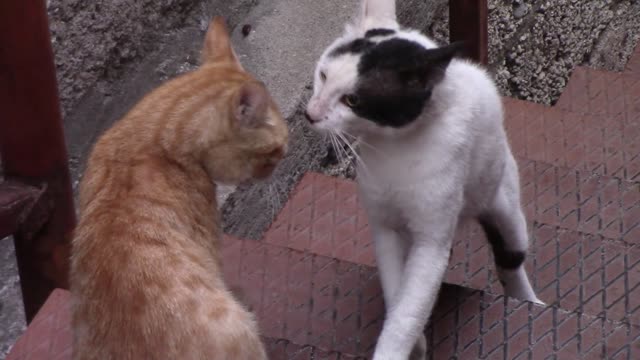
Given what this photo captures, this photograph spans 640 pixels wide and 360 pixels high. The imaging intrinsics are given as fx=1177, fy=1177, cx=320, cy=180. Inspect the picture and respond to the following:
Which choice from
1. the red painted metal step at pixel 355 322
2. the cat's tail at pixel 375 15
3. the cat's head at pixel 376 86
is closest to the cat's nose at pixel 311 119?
the cat's head at pixel 376 86

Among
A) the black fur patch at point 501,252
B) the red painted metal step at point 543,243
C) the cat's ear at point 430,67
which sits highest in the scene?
the cat's ear at point 430,67

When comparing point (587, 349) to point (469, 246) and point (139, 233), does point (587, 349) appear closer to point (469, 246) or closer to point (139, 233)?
point (469, 246)

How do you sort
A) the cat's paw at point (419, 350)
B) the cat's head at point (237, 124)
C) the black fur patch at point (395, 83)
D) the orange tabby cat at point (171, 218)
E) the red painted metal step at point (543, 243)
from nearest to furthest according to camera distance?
the orange tabby cat at point (171, 218), the black fur patch at point (395, 83), the cat's head at point (237, 124), the cat's paw at point (419, 350), the red painted metal step at point (543, 243)

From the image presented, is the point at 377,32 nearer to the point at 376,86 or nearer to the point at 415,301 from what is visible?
the point at 376,86

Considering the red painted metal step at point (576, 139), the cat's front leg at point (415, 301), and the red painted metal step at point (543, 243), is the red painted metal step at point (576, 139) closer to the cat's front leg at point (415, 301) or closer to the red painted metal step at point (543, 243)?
the red painted metal step at point (543, 243)

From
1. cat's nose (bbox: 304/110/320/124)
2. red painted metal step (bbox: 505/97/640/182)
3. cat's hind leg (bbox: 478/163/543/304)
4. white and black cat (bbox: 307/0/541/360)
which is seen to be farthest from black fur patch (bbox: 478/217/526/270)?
red painted metal step (bbox: 505/97/640/182)

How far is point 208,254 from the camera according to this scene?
212cm

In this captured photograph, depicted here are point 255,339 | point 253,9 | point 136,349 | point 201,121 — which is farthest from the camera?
point 253,9

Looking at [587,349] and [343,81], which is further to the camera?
[587,349]

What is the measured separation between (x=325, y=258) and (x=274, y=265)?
0.11 m

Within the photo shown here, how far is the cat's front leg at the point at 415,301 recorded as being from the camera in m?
2.13

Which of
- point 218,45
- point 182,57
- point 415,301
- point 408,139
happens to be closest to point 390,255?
point 415,301

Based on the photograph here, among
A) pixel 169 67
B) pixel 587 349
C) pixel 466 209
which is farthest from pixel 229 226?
pixel 587 349

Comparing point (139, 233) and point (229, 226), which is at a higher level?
point (139, 233)
